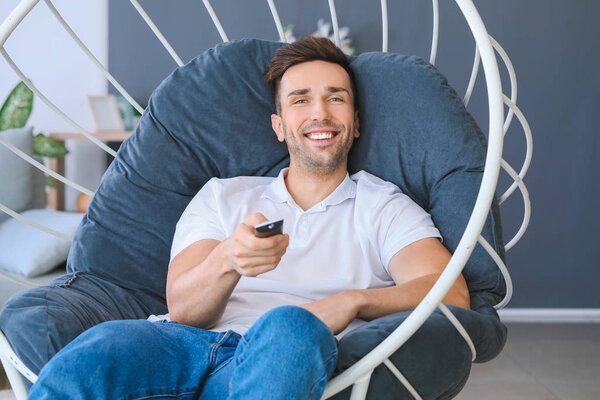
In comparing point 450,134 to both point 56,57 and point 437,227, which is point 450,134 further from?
point 56,57

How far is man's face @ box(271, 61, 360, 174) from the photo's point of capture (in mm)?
1483

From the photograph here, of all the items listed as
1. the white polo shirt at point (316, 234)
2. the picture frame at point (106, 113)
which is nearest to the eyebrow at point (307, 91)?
the white polo shirt at point (316, 234)

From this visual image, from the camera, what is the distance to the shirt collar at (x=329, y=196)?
4.82 ft

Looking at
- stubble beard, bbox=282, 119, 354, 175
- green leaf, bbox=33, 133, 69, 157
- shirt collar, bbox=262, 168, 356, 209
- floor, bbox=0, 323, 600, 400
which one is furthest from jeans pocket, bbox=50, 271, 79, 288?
green leaf, bbox=33, 133, 69, 157

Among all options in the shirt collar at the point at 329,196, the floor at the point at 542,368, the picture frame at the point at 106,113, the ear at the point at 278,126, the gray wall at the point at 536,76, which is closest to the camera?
the shirt collar at the point at 329,196

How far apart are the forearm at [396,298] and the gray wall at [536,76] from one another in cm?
211

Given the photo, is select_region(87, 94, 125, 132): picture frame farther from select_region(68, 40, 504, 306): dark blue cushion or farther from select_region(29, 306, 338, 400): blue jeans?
select_region(29, 306, 338, 400): blue jeans

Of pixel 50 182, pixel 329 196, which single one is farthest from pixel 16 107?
pixel 329 196

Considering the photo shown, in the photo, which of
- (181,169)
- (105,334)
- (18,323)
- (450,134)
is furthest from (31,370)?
(450,134)

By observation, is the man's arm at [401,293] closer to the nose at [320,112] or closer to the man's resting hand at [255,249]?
the man's resting hand at [255,249]

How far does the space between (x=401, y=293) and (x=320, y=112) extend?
19.5 inches

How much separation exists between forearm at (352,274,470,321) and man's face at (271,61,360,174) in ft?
1.32

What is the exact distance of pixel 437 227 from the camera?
1.38 metres

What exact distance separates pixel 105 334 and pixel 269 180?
673 millimetres
